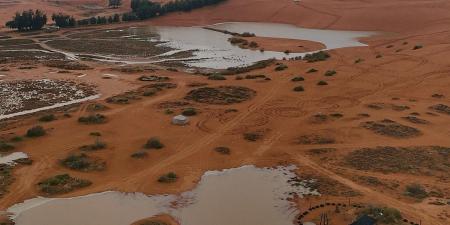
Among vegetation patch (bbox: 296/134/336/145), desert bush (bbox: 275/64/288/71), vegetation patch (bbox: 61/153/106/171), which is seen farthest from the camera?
desert bush (bbox: 275/64/288/71)

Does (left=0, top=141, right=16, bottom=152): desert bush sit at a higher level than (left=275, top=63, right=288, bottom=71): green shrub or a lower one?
lower

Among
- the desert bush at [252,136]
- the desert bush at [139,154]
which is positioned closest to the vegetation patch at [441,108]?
the desert bush at [252,136]

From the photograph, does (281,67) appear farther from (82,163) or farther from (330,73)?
(82,163)

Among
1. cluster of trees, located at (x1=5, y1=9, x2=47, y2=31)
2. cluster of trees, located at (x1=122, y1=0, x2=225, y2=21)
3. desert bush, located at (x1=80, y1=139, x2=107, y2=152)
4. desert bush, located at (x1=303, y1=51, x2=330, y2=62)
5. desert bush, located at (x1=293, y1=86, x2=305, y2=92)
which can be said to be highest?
cluster of trees, located at (x1=122, y1=0, x2=225, y2=21)

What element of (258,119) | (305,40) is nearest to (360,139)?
(258,119)

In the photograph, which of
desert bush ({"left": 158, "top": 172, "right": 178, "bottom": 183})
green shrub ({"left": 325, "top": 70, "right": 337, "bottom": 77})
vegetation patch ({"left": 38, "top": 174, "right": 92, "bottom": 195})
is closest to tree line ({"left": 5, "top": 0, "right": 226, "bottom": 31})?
green shrub ({"left": 325, "top": 70, "right": 337, "bottom": 77})

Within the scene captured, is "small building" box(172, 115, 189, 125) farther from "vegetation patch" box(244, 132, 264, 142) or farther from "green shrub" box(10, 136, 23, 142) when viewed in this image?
"green shrub" box(10, 136, 23, 142)

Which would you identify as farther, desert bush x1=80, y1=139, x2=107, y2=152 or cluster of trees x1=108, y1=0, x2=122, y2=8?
cluster of trees x1=108, y1=0, x2=122, y2=8

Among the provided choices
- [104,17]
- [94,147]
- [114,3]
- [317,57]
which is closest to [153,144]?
[94,147]
